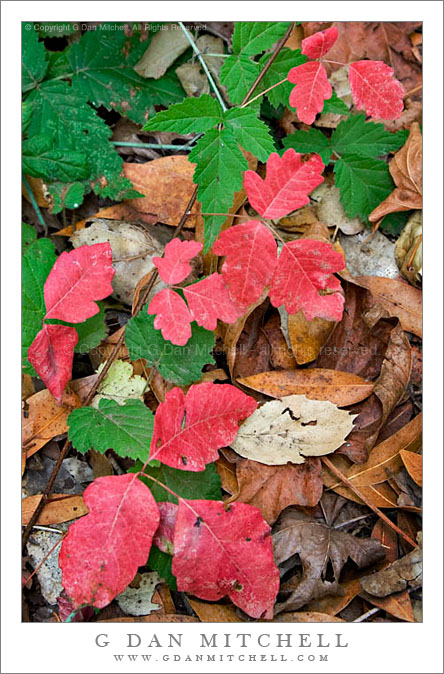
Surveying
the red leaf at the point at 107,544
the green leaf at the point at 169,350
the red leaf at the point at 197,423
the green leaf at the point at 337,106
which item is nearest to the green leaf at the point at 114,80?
the green leaf at the point at 337,106

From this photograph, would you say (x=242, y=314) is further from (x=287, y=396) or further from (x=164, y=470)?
(x=164, y=470)

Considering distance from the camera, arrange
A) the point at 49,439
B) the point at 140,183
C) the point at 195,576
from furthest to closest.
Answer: the point at 140,183, the point at 49,439, the point at 195,576

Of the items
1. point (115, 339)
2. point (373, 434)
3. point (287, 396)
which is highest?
point (115, 339)

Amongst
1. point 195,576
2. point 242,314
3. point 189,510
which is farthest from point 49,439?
point 242,314

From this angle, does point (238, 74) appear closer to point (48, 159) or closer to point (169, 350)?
point (48, 159)

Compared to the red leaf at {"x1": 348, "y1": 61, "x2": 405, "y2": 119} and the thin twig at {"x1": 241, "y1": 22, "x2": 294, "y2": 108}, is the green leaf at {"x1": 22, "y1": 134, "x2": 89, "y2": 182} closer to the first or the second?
the thin twig at {"x1": 241, "y1": 22, "x2": 294, "y2": 108}

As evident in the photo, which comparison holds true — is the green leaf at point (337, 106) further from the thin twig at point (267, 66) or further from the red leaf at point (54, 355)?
the red leaf at point (54, 355)

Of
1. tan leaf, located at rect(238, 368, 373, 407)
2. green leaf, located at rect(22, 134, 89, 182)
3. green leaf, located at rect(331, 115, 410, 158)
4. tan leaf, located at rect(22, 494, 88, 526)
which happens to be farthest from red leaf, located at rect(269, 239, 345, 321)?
tan leaf, located at rect(22, 494, 88, 526)
